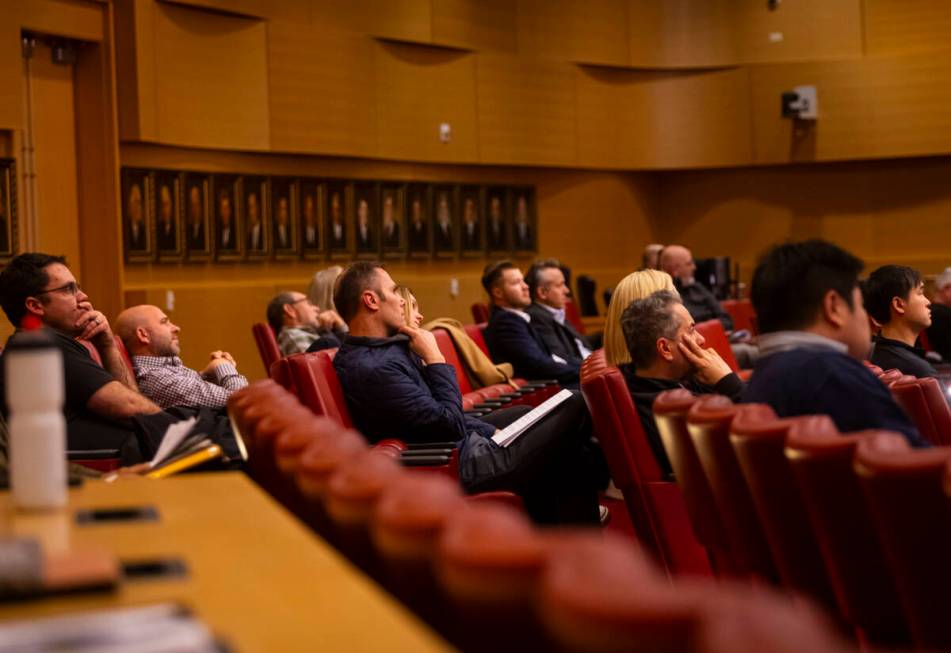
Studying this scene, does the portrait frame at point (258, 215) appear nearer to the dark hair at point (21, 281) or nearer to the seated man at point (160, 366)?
the seated man at point (160, 366)

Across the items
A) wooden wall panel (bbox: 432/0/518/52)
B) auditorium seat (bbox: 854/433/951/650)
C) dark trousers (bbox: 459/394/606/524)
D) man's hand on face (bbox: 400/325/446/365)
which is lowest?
dark trousers (bbox: 459/394/606/524)

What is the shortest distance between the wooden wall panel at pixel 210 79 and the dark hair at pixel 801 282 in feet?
25.8

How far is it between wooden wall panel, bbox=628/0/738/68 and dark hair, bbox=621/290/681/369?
1128 centimetres

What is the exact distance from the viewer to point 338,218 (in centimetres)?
1212

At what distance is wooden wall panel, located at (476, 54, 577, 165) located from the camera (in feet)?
44.3

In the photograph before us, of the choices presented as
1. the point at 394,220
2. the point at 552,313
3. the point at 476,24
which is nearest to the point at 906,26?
the point at 476,24

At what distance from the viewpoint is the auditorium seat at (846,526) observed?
2.20 m

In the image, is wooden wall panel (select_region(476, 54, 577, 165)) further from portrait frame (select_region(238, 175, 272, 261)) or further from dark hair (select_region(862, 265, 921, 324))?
dark hair (select_region(862, 265, 921, 324))

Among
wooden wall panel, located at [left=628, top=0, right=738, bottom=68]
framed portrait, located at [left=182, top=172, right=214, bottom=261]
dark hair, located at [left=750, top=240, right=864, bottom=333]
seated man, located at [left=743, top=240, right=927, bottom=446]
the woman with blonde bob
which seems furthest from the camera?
wooden wall panel, located at [left=628, top=0, right=738, bottom=68]

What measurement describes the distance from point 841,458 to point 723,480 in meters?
0.61

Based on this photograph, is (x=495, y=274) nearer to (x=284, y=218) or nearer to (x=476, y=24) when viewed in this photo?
(x=284, y=218)

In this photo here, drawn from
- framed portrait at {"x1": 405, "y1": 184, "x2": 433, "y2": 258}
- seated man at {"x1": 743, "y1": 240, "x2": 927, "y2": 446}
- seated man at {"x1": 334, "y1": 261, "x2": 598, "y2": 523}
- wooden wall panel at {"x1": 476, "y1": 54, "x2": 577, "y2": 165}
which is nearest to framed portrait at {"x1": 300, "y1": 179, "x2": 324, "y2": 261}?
framed portrait at {"x1": 405, "y1": 184, "x2": 433, "y2": 258}

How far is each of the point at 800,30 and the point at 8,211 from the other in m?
9.79

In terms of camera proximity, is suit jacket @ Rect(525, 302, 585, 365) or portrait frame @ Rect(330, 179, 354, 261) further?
portrait frame @ Rect(330, 179, 354, 261)
